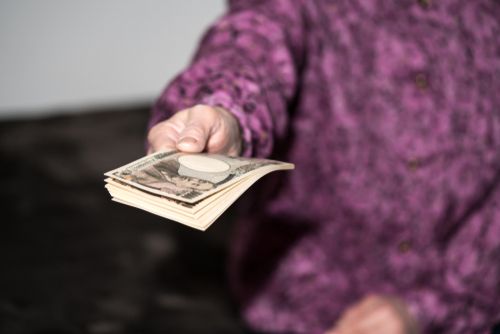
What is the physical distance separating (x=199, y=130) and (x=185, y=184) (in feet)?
0.19

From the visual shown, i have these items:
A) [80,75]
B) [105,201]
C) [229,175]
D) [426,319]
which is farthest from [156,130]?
[80,75]

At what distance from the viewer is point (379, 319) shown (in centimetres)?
93

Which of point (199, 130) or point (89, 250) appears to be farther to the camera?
point (89, 250)

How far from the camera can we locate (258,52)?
795 millimetres

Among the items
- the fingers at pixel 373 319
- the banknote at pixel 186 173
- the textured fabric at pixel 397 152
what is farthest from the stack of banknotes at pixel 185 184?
the fingers at pixel 373 319

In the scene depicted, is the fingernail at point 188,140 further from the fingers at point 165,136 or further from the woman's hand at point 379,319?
the woman's hand at point 379,319

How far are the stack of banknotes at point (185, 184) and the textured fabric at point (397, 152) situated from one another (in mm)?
257

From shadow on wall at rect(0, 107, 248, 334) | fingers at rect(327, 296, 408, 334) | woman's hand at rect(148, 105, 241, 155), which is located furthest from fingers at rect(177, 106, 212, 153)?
shadow on wall at rect(0, 107, 248, 334)

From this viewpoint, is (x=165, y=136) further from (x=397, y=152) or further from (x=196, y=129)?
(x=397, y=152)

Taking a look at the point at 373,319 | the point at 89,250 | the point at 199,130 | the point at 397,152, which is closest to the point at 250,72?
the point at 199,130

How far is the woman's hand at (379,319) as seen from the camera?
92 cm

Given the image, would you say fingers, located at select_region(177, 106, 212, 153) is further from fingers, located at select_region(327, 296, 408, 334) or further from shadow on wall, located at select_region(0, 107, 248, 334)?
shadow on wall, located at select_region(0, 107, 248, 334)

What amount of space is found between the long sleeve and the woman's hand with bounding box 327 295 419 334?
341mm

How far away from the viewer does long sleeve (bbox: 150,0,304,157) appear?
721mm
